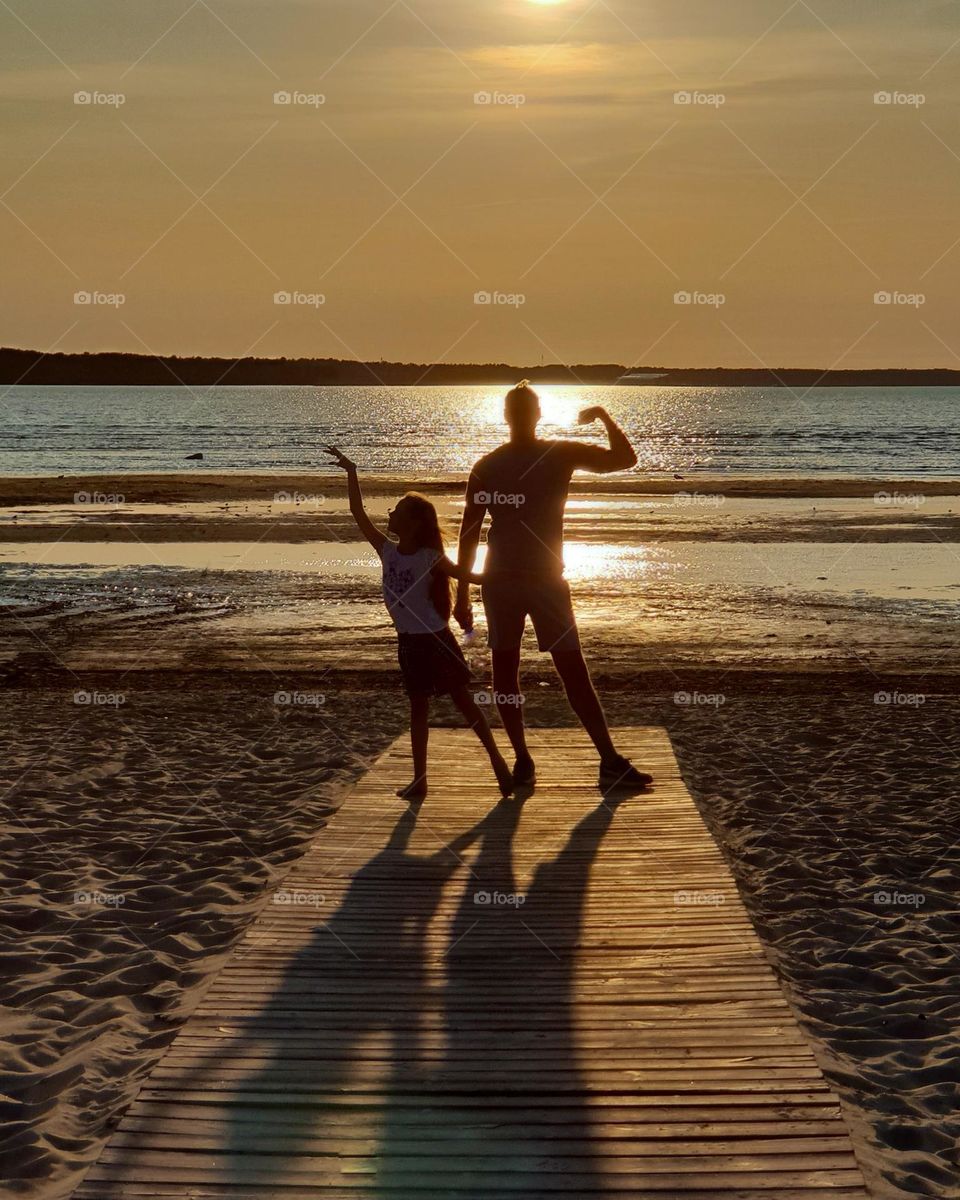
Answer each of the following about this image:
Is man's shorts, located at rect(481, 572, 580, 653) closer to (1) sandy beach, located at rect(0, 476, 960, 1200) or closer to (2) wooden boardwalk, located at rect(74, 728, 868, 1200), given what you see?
(2) wooden boardwalk, located at rect(74, 728, 868, 1200)

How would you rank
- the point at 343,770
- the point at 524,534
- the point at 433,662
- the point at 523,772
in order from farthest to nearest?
1. the point at 343,770
2. the point at 523,772
3. the point at 433,662
4. the point at 524,534

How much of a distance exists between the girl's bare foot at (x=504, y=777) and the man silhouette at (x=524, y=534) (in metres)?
0.32

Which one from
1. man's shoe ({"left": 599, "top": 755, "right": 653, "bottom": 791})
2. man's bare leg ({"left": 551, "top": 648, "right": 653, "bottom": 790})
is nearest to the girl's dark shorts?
man's bare leg ({"left": 551, "top": 648, "right": 653, "bottom": 790})

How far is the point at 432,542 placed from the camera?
712 centimetres

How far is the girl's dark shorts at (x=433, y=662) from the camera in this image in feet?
23.5

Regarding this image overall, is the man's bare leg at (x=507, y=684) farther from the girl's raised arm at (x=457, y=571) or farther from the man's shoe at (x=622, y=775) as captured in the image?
the man's shoe at (x=622, y=775)

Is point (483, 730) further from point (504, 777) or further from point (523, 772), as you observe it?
point (523, 772)


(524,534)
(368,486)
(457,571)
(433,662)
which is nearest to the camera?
(457,571)

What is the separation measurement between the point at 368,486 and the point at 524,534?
36.3m

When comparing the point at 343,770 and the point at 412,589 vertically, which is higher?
the point at 412,589

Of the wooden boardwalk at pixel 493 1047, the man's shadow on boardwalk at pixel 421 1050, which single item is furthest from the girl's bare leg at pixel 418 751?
the man's shadow on boardwalk at pixel 421 1050

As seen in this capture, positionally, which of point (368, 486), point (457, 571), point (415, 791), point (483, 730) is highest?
point (368, 486)

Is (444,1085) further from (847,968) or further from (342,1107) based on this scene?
(847,968)

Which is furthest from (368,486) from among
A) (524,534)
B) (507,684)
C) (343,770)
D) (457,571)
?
(457,571)
